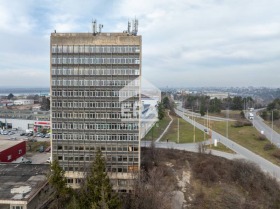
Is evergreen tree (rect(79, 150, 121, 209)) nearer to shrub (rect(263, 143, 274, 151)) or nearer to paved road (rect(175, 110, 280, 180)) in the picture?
paved road (rect(175, 110, 280, 180))

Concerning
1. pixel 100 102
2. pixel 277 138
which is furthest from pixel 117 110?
pixel 277 138

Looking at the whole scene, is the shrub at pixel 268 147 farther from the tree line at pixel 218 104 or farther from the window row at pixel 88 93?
the tree line at pixel 218 104

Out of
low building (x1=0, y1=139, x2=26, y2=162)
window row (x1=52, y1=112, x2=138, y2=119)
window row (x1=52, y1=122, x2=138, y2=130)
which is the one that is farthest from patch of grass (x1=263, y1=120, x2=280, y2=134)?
low building (x1=0, y1=139, x2=26, y2=162)

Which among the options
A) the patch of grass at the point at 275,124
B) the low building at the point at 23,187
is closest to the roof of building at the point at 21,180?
the low building at the point at 23,187

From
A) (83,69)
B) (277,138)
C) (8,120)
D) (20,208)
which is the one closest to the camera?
(20,208)

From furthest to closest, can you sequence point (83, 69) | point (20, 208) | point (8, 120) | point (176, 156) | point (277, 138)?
point (8, 120) → point (277, 138) → point (176, 156) → point (83, 69) → point (20, 208)

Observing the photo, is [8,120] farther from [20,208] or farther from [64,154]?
[20,208]

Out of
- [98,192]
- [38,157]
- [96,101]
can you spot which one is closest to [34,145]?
[38,157]
